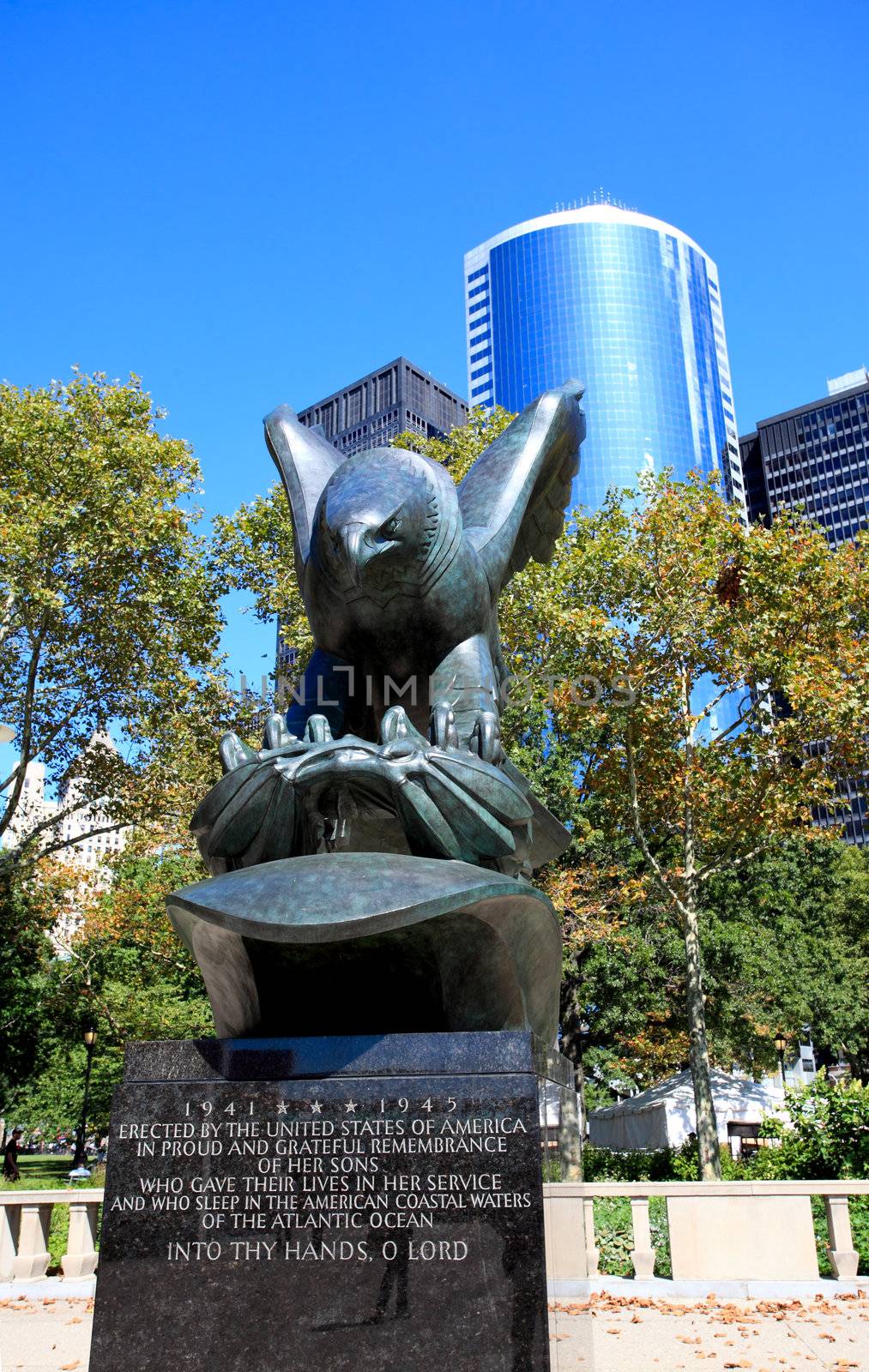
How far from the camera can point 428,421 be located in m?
40.7

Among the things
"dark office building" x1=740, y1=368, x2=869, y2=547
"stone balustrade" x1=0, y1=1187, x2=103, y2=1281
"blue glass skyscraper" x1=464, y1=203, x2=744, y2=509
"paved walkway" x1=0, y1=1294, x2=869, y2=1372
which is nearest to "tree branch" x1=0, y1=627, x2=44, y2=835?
"stone balustrade" x1=0, y1=1187, x2=103, y2=1281

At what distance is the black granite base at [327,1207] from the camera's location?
3.08 m

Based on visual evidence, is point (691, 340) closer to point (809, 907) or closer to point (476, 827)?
point (809, 907)

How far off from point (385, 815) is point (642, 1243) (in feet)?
19.9

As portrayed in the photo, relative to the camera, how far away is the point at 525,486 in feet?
20.1

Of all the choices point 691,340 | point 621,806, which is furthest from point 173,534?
point 691,340

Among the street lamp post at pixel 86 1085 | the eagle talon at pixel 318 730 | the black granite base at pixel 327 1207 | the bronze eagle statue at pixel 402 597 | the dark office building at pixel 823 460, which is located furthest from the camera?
the dark office building at pixel 823 460

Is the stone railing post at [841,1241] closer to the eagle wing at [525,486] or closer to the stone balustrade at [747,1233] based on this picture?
the stone balustrade at [747,1233]

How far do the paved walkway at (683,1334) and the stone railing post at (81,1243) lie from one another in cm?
83

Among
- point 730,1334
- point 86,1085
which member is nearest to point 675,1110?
point 86,1085

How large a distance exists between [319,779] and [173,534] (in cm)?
1372

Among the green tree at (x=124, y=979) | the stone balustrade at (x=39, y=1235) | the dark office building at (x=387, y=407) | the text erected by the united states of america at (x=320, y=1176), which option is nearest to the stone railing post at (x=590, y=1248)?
the stone balustrade at (x=39, y=1235)

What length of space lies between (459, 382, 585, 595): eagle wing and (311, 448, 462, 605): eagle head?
2.03 feet

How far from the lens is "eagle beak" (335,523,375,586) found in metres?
4.55
